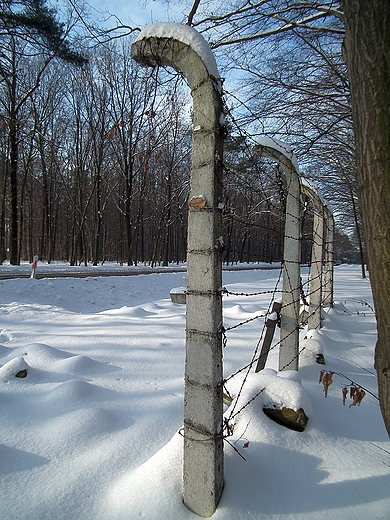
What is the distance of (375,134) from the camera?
1170 mm

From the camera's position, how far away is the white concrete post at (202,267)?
1677mm

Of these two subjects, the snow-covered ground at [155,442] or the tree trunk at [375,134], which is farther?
the snow-covered ground at [155,442]

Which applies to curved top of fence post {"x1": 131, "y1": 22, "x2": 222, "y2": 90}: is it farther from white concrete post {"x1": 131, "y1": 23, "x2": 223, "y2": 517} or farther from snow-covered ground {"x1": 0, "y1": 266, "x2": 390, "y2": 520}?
snow-covered ground {"x1": 0, "y1": 266, "x2": 390, "y2": 520}

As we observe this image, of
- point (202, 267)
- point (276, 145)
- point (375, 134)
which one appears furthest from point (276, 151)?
point (375, 134)

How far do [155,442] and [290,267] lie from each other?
6.63ft

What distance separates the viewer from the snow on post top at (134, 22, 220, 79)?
1.67 metres

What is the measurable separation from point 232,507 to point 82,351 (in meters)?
3.50

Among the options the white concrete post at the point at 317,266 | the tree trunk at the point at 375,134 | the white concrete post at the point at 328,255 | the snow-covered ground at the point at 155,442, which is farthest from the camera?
the white concrete post at the point at 328,255

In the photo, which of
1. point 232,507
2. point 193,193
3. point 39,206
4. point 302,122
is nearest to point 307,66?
point 302,122

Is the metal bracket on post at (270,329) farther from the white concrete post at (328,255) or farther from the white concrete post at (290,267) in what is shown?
the white concrete post at (328,255)

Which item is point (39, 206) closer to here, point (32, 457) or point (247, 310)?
point (247, 310)

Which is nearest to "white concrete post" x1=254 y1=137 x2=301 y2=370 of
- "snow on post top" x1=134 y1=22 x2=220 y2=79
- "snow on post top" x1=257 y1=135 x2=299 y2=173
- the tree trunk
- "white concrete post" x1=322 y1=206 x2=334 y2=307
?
"snow on post top" x1=257 y1=135 x2=299 y2=173

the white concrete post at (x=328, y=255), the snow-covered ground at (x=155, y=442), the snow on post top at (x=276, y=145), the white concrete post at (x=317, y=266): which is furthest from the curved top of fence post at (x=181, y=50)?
the white concrete post at (x=328, y=255)

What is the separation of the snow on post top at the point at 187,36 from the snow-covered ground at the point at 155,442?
2.27 metres
